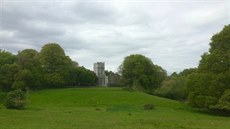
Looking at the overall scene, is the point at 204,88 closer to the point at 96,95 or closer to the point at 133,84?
the point at 96,95

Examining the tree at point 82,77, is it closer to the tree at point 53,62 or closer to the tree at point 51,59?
the tree at point 53,62

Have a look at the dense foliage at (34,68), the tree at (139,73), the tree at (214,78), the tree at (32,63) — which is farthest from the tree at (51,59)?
the tree at (214,78)

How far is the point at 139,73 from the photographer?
102312 mm

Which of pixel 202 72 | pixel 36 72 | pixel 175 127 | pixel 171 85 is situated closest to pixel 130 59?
pixel 171 85

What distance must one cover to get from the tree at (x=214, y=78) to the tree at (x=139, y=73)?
47.3 metres

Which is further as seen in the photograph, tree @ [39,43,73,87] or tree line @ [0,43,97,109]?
tree @ [39,43,73,87]

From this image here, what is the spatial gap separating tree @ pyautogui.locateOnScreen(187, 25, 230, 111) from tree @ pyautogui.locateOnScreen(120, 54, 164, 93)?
155 feet

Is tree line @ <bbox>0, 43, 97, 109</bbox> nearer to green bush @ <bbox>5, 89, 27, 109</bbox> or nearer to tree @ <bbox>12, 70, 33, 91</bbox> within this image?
tree @ <bbox>12, 70, 33, 91</bbox>

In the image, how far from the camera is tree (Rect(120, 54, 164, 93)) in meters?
102

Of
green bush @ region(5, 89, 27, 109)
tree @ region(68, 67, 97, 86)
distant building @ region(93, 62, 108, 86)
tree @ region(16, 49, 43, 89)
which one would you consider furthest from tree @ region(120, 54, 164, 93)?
distant building @ region(93, 62, 108, 86)

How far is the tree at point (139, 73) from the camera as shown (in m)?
102

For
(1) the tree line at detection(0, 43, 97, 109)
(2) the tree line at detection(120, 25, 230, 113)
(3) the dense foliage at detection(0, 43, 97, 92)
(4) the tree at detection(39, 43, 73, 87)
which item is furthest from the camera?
(4) the tree at detection(39, 43, 73, 87)

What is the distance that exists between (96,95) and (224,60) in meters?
32.4

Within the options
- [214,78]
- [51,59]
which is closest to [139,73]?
[51,59]
